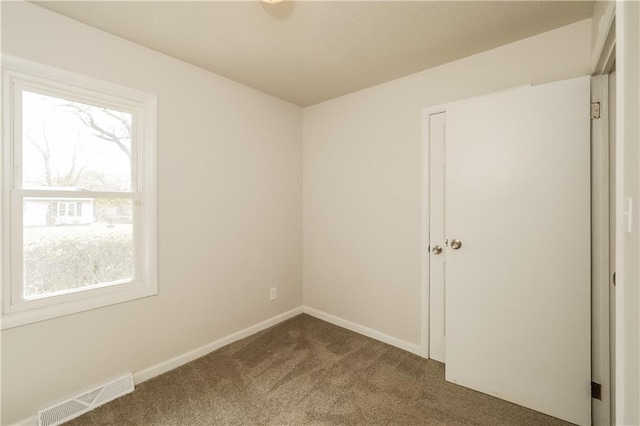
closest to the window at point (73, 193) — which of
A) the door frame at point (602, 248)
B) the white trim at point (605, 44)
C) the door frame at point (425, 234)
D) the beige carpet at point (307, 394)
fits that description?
the beige carpet at point (307, 394)

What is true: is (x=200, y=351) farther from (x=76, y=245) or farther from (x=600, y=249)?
(x=600, y=249)

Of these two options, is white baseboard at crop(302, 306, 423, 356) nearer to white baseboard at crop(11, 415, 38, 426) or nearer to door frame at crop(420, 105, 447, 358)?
door frame at crop(420, 105, 447, 358)

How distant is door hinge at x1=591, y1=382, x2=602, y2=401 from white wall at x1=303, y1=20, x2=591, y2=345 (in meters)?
1.07

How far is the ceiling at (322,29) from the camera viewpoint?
5.36 feet

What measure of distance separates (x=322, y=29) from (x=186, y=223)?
5.76ft

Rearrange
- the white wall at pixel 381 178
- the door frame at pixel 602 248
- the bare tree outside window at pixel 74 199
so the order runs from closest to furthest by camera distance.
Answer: the door frame at pixel 602 248
the bare tree outside window at pixel 74 199
the white wall at pixel 381 178

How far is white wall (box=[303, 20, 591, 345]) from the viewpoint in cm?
199

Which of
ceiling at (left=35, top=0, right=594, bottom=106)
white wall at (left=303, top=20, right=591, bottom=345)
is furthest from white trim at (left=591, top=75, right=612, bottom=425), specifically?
ceiling at (left=35, top=0, right=594, bottom=106)

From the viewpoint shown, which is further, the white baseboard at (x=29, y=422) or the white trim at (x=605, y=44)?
the white baseboard at (x=29, y=422)

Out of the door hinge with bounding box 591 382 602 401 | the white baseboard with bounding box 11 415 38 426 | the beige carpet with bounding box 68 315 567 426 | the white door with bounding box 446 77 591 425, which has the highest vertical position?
the white door with bounding box 446 77 591 425

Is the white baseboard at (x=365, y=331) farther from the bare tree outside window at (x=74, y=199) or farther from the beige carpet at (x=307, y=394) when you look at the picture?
the bare tree outside window at (x=74, y=199)

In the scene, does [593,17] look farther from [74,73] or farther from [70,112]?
[70,112]
